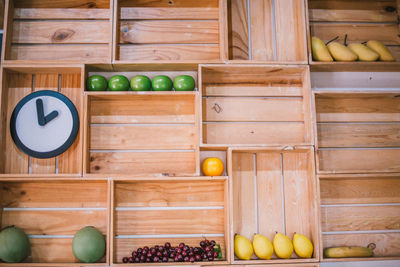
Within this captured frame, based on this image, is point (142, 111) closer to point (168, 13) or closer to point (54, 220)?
point (168, 13)

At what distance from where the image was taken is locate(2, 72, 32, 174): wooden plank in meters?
2.14

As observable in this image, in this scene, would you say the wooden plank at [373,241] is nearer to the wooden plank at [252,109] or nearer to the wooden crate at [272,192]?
the wooden crate at [272,192]

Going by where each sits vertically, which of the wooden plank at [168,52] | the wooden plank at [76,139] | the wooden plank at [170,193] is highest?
the wooden plank at [168,52]

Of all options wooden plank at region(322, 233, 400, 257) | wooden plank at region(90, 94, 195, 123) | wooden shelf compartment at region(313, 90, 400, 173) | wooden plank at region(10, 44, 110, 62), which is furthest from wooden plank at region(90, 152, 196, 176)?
wooden plank at region(322, 233, 400, 257)

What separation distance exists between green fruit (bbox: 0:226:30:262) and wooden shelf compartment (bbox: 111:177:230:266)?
0.53 metres

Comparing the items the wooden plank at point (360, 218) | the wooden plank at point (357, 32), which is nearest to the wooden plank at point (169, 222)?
the wooden plank at point (360, 218)

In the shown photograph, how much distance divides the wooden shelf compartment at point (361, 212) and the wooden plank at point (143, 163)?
92cm

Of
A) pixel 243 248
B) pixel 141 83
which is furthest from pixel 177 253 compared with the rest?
pixel 141 83

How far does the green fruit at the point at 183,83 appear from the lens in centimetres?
208

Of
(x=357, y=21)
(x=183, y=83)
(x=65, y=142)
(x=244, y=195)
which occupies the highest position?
(x=357, y=21)

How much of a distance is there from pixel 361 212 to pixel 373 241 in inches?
7.8

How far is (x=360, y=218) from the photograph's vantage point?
2.21 meters

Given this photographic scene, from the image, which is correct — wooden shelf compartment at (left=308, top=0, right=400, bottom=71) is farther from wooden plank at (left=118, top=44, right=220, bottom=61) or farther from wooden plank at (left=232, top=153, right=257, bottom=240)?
wooden plank at (left=232, top=153, right=257, bottom=240)

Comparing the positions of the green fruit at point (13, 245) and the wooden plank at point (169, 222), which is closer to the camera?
the green fruit at point (13, 245)
